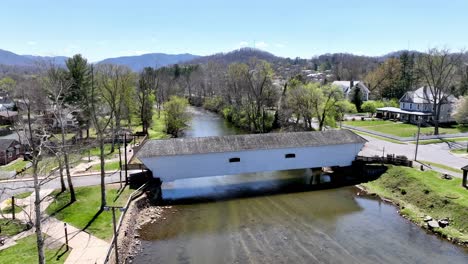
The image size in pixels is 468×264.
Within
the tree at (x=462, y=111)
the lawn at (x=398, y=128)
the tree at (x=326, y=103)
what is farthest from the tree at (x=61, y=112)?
the tree at (x=462, y=111)

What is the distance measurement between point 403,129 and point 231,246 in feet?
131

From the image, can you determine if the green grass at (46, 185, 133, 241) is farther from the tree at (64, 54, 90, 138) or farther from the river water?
the tree at (64, 54, 90, 138)

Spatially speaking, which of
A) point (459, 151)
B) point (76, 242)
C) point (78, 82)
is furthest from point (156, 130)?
point (459, 151)

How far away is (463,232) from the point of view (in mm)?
21297

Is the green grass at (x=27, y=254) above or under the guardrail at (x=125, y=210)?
under

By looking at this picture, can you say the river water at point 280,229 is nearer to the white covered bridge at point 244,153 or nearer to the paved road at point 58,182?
the white covered bridge at point 244,153

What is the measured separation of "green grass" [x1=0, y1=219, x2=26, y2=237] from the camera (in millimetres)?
19450

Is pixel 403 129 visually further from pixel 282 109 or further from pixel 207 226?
pixel 207 226

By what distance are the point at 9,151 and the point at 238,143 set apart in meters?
26.6

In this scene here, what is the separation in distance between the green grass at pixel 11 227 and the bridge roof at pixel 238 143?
8.90 metres

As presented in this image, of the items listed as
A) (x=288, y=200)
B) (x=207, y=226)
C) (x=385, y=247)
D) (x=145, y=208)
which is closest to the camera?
(x=385, y=247)

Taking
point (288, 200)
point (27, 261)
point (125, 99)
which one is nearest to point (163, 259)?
point (27, 261)

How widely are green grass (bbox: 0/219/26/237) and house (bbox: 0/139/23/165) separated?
68.0 feet

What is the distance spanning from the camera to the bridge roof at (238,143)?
28.0 m
